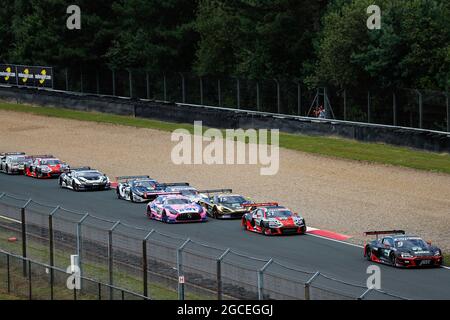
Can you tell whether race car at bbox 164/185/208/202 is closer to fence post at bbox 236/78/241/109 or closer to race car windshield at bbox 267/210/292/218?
race car windshield at bbox 267/210/292/218

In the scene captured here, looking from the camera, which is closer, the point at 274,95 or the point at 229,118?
the point at 229,118

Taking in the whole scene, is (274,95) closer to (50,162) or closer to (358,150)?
→ (358,150)

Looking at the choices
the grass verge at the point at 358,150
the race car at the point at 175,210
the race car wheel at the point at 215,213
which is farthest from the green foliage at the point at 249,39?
the race car at the point at 175,210

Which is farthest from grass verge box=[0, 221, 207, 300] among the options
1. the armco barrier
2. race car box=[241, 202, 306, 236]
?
the armco barrier

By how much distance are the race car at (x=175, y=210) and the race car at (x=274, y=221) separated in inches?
106

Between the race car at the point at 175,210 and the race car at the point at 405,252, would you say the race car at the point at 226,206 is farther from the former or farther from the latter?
the race car at the point at 405,252

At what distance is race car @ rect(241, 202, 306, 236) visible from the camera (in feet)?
141

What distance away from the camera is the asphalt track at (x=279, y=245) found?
34438 mm

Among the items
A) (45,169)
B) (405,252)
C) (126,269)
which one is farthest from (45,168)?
(126,269)

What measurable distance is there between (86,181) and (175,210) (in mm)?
9307

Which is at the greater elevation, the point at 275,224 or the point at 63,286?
the point at 63,286

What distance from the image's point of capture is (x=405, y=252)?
36812 mm

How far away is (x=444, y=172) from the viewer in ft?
178

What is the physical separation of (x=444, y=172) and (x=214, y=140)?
1691 cm
